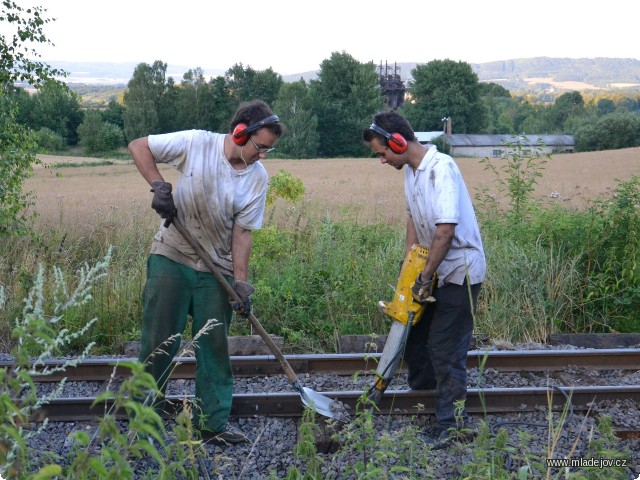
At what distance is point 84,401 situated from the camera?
210 inches

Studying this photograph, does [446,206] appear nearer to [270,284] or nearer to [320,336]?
[320,336]

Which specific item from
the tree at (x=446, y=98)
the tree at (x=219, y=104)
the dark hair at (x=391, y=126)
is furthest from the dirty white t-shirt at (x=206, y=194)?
the tree at (x=446, y=98)

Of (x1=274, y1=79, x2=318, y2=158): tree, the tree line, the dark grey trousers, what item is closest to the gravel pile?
the dark grey trousers

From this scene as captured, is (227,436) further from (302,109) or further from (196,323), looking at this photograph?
(302,109)

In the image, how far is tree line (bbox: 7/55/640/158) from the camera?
2333 inches

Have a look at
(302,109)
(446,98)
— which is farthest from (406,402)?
(446,98)

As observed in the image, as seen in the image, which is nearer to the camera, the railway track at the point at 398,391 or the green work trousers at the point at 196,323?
the green work trousers at the point at 196,323

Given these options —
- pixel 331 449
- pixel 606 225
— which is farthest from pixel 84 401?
pixel 606 225

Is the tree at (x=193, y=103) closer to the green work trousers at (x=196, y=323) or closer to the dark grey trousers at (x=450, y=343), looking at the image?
the green work trousers at (x=196, y=323)

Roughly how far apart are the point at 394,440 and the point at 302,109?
60242 millimetres

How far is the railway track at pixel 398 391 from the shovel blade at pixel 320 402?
0.62 feet

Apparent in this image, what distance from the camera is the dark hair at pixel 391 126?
4938mm

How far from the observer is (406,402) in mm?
5535

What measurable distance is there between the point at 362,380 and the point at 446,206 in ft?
6.46
